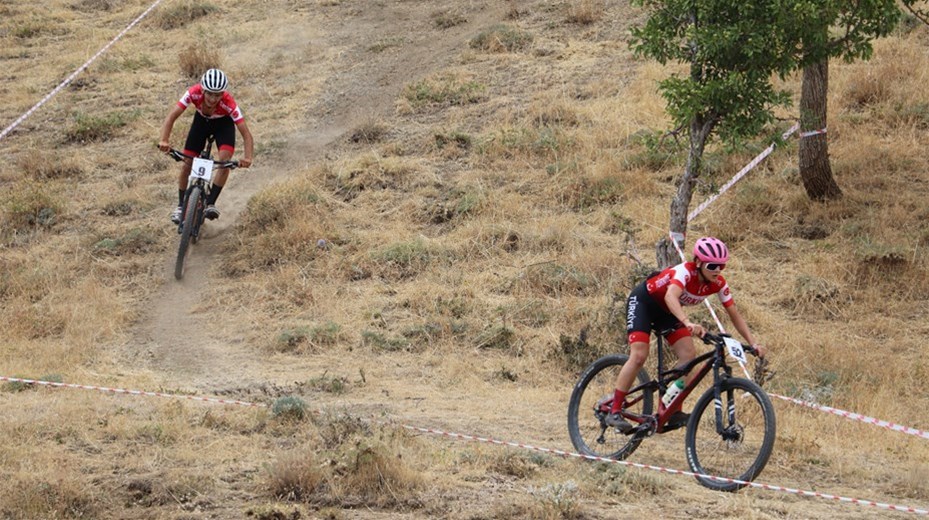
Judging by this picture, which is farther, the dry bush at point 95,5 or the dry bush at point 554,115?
the dry bush at point 95,5

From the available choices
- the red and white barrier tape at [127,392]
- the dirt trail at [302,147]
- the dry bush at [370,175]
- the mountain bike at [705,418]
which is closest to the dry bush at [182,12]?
the dirt trail at [302,147]

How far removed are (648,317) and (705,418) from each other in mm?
831

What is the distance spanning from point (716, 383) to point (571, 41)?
492 inches

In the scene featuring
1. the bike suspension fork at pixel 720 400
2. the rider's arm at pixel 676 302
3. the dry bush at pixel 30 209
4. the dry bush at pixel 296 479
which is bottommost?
the dry bush at pixel 30 209

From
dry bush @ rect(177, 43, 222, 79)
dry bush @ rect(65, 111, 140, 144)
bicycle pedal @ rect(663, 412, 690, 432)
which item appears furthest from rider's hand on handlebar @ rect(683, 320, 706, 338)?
dry bush @ rect(177, 43, 222, 79)

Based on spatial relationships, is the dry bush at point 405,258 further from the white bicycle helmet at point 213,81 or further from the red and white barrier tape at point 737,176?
the red and white barrier tape at point 737,176

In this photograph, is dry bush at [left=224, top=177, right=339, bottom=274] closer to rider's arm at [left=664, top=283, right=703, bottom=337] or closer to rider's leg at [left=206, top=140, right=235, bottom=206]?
rider's leg at [left=206, top=140, right=235, bottom=206]

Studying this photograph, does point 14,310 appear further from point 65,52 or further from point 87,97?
point 65,52

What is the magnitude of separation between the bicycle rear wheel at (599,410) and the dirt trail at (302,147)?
2.95 meters

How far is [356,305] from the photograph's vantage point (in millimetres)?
12109

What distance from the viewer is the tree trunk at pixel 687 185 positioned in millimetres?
10703

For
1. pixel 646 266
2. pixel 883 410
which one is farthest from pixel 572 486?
pixel 646 266

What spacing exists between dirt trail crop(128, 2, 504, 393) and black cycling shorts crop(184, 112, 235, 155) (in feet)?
4.35

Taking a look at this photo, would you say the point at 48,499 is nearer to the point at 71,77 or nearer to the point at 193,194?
the point at 193,194
